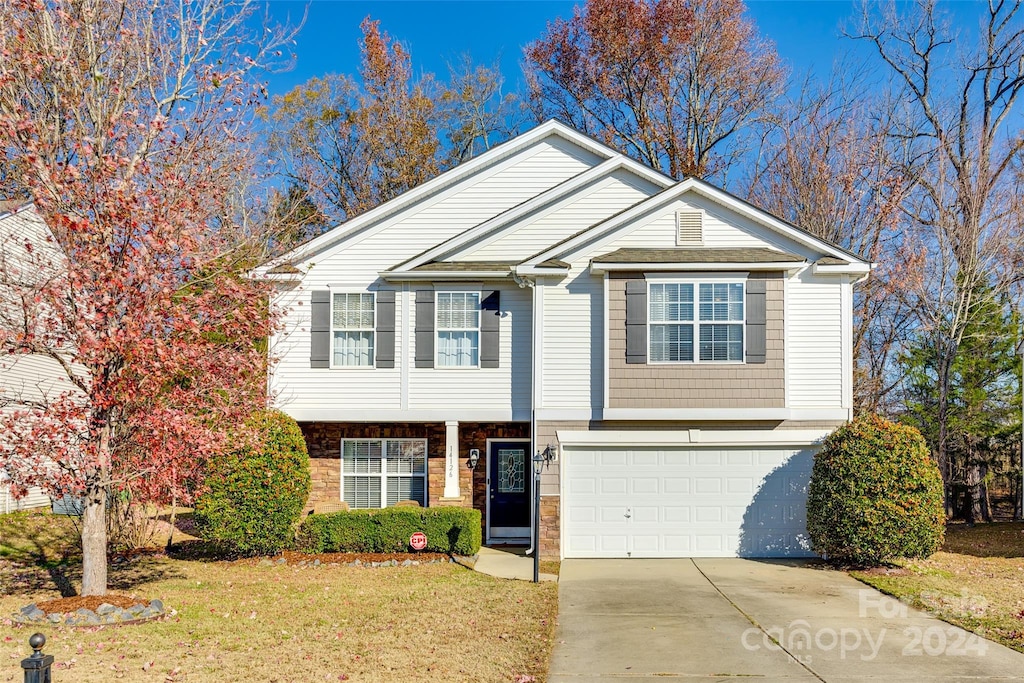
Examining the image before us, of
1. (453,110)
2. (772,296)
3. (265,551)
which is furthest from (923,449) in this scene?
(453,110)

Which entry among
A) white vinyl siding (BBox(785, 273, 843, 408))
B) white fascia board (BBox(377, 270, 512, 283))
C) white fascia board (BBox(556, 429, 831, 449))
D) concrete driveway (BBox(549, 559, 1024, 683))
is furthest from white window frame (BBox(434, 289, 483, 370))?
white vinyl siding (BBox(785, 273, 843, 408))

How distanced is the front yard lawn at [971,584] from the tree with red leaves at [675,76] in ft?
51.9

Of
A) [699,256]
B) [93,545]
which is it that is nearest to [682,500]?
[699,256]

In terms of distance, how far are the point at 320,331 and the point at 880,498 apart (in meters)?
10.3

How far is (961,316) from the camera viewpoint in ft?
69.2

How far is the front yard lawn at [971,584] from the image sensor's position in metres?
10.5

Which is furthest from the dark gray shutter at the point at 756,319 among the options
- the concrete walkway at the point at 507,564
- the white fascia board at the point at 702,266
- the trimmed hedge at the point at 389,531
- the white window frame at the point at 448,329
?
the trimmed hedge at the point at 389,531

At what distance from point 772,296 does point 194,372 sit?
957 centimetres

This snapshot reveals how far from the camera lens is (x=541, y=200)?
16.9m

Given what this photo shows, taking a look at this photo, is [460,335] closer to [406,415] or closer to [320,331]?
[406,415]

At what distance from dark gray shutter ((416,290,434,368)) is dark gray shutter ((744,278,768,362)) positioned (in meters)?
→ 5.78

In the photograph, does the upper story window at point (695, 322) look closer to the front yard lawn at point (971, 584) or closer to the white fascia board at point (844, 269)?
the white fascia board at point (844, 269)

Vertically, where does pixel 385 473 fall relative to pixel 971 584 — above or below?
above

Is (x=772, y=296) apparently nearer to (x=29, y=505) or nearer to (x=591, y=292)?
(x=591, y=292)
